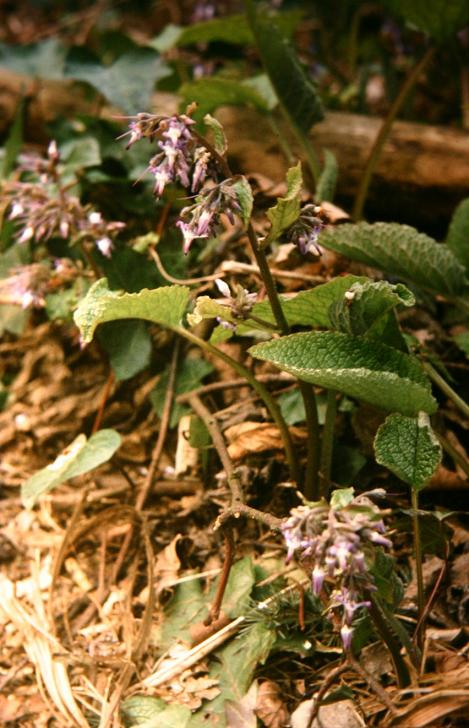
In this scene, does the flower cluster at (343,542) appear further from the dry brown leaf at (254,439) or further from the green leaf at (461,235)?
the green leaf at (461,235)

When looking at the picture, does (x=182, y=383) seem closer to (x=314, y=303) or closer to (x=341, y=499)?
(x=314, y=303)

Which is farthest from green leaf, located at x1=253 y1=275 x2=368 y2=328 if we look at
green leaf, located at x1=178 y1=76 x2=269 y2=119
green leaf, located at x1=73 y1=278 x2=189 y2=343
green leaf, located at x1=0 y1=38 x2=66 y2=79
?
Result: green leaf, located at x1=0 y1=38 x2=66 y2=79

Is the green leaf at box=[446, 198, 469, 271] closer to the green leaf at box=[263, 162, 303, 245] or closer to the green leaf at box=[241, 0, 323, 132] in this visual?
the green leaf at box=[241, 0, 323, 132]

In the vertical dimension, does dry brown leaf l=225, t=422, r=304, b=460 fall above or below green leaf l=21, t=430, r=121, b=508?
below

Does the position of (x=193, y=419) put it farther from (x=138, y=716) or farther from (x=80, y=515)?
(x=138, y=716)

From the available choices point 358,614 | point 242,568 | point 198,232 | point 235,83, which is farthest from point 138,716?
point 235,83

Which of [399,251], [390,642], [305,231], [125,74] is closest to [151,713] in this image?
[390,642]
